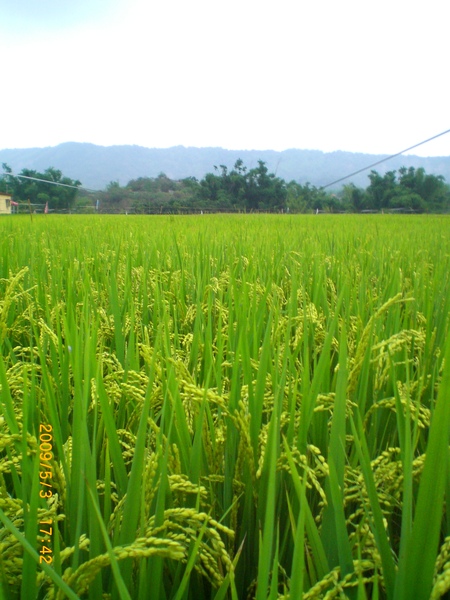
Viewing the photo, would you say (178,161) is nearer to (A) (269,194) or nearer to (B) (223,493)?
(A) (269,194)

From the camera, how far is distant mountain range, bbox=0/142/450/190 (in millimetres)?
128125

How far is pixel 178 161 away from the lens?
144500 millimetres

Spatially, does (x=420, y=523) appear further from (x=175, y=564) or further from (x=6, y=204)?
(x=6, y=204)

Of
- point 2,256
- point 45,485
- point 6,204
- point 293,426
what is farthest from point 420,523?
point 6,204

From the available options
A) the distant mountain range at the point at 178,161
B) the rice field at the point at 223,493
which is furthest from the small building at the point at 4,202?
the distant mountain range at the point at 178,161

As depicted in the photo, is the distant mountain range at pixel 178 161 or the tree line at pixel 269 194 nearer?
the tree line at pixel 269 194

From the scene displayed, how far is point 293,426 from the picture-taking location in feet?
2.04

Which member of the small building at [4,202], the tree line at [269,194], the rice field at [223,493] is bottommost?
the rice field at [223,493]

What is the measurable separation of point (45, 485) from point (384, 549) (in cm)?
36

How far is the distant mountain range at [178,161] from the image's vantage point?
420ft

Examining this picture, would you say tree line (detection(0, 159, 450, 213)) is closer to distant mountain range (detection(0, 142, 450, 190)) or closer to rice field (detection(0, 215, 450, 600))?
rice field (detection(0, 215, 450, 600))

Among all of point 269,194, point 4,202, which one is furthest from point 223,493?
point 269,194

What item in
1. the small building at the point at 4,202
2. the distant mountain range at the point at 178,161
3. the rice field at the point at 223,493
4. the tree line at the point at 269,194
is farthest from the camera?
the distant mountain range at the point at 178,161

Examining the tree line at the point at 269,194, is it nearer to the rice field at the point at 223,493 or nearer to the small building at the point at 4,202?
the small building at the point at 4,202
